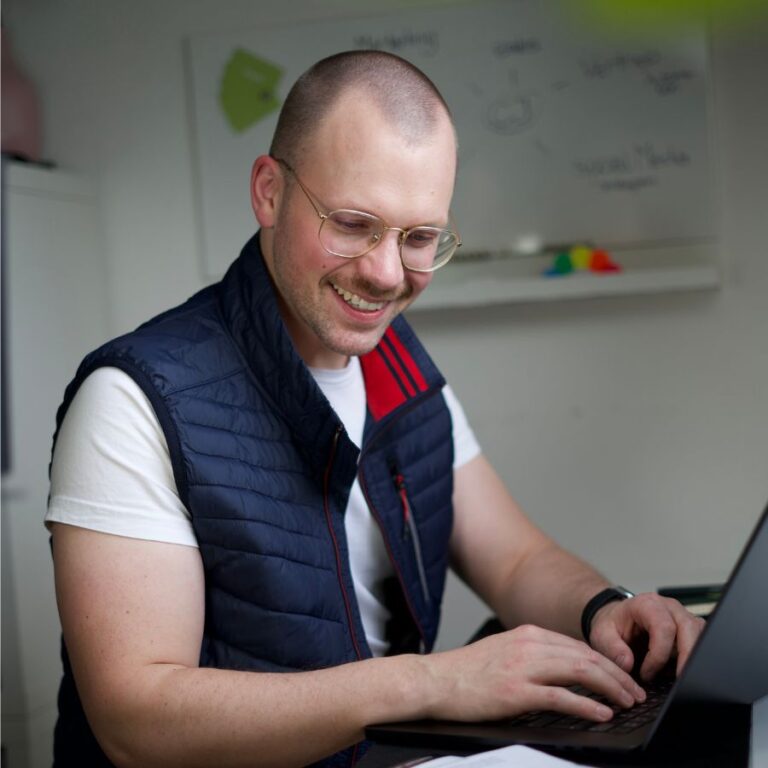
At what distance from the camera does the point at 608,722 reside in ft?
2.89

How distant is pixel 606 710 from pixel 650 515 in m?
2.16

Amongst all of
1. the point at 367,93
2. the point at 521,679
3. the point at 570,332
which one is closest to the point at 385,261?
the point at 367,93

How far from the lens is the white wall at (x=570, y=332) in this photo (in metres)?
2.89

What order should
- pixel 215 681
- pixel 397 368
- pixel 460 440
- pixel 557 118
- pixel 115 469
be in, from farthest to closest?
pixel 557 118 < pixel 460 440 < pixel 397 368 < pixel 115 469 < pixel 215 681

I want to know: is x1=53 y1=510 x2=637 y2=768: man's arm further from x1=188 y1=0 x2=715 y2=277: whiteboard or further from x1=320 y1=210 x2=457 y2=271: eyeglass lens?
x1=188 y1=0 x2=715 y2=277: whiteboard

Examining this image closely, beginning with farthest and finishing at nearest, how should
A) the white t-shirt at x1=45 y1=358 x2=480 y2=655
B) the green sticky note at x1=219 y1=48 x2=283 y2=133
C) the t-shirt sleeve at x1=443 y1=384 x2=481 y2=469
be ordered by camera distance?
the green sticky note at x1=219 y1=48 x2=283 y2=133 → the t-shirt sleeve at x1=443 y1=384 x2=481 y2=469 → the white t-shirt at x1=45 y1=358 x2=480 y2=655

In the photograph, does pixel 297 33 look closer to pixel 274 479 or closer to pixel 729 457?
pixel 729 457

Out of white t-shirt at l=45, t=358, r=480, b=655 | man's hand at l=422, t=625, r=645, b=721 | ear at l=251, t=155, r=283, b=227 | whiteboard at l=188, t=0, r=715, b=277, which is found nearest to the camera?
man's hand at l=422, t=625, r=645, b=721

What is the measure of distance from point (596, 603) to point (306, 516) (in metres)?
0.35

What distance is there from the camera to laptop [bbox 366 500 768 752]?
801 mm

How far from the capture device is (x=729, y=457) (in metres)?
2.94

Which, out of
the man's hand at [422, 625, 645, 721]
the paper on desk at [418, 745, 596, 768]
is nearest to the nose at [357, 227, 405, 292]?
the man's hand at [422, 625, 645, 721]

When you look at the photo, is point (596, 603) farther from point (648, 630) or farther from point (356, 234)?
point (356, 234)

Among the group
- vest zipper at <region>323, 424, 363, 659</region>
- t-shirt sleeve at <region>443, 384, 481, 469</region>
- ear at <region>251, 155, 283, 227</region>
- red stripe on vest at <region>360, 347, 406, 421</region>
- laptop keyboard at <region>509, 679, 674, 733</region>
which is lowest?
laptop keyboard at <region>509, 679, 674, 733</region>
